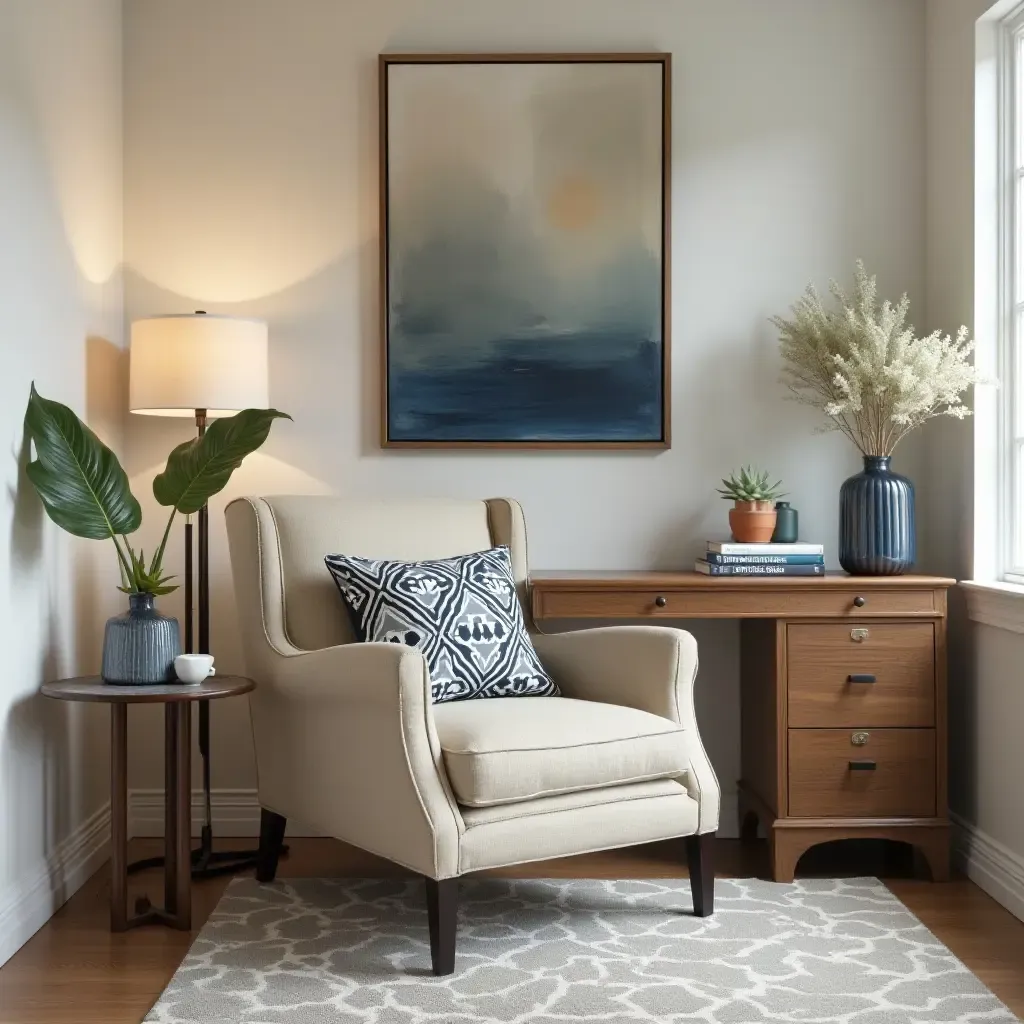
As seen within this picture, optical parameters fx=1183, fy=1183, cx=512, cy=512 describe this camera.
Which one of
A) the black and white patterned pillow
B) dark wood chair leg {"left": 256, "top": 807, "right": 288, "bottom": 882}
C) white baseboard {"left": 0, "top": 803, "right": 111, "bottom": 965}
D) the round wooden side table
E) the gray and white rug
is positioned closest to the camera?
the gray and white rug

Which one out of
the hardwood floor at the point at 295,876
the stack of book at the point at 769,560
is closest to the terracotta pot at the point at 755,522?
the stack of book at the point at 769,560

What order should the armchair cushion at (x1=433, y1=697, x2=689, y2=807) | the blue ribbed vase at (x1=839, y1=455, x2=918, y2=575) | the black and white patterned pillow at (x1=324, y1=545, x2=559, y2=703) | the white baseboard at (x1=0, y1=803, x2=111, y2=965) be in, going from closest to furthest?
the armchair cushion at (x1=433, y1=697, x2=689, y2=807) → the white baseboard at (x1=0, y1=803, x2=111, y2=965) → the black and white patterned pillow at (x1=324, y1=545, x2=559, y2=703) → the blue ribbed vase at (x1=839, y1=455, x2=918, y2=575)

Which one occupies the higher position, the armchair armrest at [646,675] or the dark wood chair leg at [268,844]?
the armchair armrest at [646,675]

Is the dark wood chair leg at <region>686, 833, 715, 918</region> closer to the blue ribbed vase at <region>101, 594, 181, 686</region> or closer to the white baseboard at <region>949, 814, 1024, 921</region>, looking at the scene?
the white baseboard at <region>949, 814, 1024, 921</region>

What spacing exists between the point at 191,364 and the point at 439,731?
121 centimetres

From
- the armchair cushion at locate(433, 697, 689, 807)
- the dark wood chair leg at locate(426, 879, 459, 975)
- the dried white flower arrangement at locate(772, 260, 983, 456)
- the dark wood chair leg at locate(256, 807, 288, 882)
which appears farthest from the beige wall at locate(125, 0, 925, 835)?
the dark wood chair leg at locate(426, 879, 459, 975)

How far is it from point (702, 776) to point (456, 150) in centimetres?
188

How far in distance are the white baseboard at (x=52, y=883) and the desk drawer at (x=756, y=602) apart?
4.45ft

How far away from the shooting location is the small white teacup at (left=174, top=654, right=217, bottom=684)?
2555 millimetres

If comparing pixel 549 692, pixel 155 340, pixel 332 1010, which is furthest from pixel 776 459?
pixel 332 1010

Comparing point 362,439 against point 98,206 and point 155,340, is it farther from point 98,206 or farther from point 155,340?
point 98,206

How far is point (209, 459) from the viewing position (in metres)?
2.74

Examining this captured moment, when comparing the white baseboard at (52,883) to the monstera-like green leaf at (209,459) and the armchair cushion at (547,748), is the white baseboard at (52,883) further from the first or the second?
the armchair cushion at (547,748)

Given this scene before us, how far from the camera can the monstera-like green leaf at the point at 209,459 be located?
2.74 m
